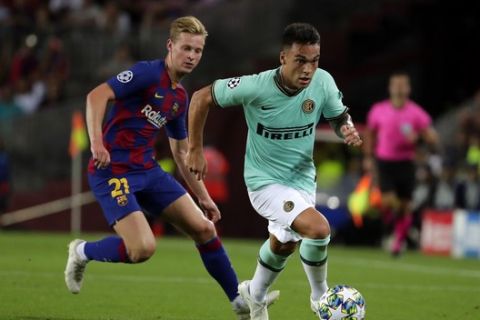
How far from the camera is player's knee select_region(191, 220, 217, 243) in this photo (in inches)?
355

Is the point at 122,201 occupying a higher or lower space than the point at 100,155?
lower

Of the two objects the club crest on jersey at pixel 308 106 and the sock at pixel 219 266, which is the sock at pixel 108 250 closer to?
Result: the sock at pixel 219 266

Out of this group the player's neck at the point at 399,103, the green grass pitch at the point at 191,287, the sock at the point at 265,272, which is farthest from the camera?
the player's neck at the point at 399,103

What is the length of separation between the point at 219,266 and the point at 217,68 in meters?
14.5

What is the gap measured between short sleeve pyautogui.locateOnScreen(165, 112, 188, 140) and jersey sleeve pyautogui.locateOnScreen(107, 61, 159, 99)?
0.47 m

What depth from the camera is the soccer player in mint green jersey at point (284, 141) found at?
8.58 meters

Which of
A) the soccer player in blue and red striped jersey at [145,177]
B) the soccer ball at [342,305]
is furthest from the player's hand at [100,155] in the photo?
the soccer ball at [342,305]

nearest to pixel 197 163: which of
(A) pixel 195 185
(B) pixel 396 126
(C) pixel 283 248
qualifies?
(A) pixel 195 185

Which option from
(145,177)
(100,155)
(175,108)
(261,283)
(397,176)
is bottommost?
(397,176)

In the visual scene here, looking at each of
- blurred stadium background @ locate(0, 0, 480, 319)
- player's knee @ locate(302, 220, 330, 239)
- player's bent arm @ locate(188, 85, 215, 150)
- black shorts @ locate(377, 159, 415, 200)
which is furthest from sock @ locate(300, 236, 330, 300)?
blurred stadium background @ locate(0, 0, 480, 319)

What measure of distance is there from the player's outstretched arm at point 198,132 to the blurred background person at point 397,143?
7.90 m

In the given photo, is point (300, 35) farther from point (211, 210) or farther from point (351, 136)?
point (211, 210)

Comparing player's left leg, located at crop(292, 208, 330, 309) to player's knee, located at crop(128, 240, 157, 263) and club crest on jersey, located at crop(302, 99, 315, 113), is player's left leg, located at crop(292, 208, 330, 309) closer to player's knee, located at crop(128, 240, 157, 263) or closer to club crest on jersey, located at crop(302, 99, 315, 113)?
club crest on jersey, located at crop(302, 99, 315, 113)

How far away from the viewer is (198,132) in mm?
8773
